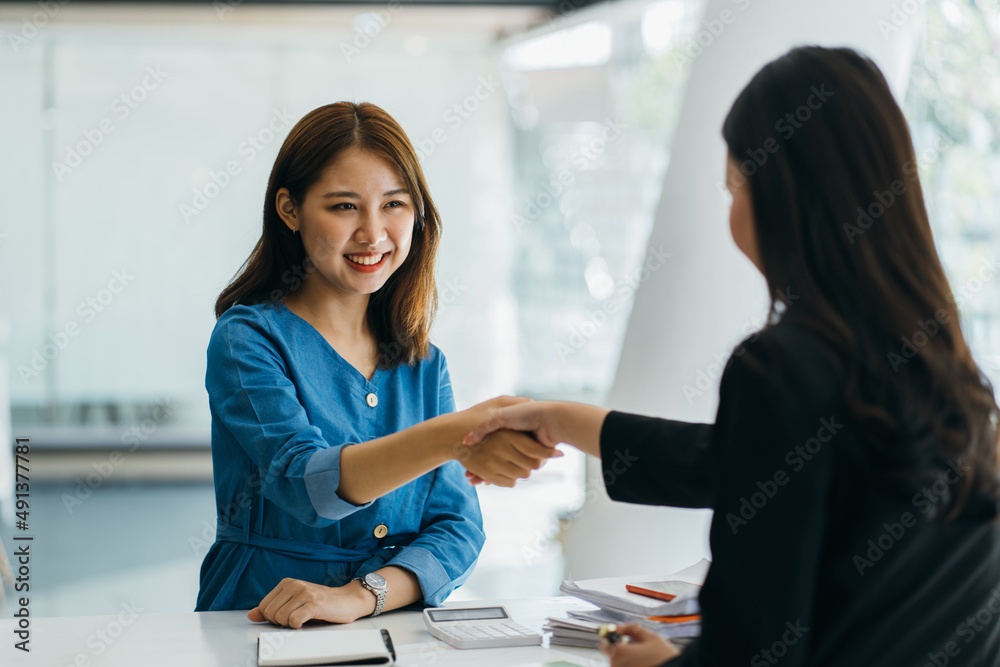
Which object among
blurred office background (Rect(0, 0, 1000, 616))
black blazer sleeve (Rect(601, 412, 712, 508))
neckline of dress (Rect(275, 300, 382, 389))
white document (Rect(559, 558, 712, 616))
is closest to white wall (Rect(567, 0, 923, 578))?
white document (Rect(559, 558, 712, 616))

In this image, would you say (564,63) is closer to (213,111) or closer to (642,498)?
(213,111)

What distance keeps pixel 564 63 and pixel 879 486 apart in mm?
6311

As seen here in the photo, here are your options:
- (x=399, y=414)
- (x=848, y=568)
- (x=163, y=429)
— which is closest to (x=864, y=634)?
(x=848, y=568)

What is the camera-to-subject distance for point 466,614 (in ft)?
5.10

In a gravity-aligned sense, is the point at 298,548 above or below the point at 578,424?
below

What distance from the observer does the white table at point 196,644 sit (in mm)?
1364

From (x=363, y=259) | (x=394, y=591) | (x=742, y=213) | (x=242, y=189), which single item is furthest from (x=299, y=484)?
(x=242, y=189)

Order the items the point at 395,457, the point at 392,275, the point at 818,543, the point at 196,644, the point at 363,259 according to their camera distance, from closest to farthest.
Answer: the point at 818,543, the point at 196,644, the point at 395,457, the point at 363,259, the point at 392,275

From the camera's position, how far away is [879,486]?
907 mm

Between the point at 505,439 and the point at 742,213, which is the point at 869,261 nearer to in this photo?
the point at 742,213

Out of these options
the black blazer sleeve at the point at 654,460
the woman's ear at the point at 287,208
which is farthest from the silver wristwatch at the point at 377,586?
the woman's ear at the point at 287,208

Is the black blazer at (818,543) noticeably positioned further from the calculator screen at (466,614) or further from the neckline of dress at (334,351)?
the neckline of dress at (334,351)

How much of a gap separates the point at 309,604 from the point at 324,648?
0.48ft

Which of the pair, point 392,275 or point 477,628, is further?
point 392,275
